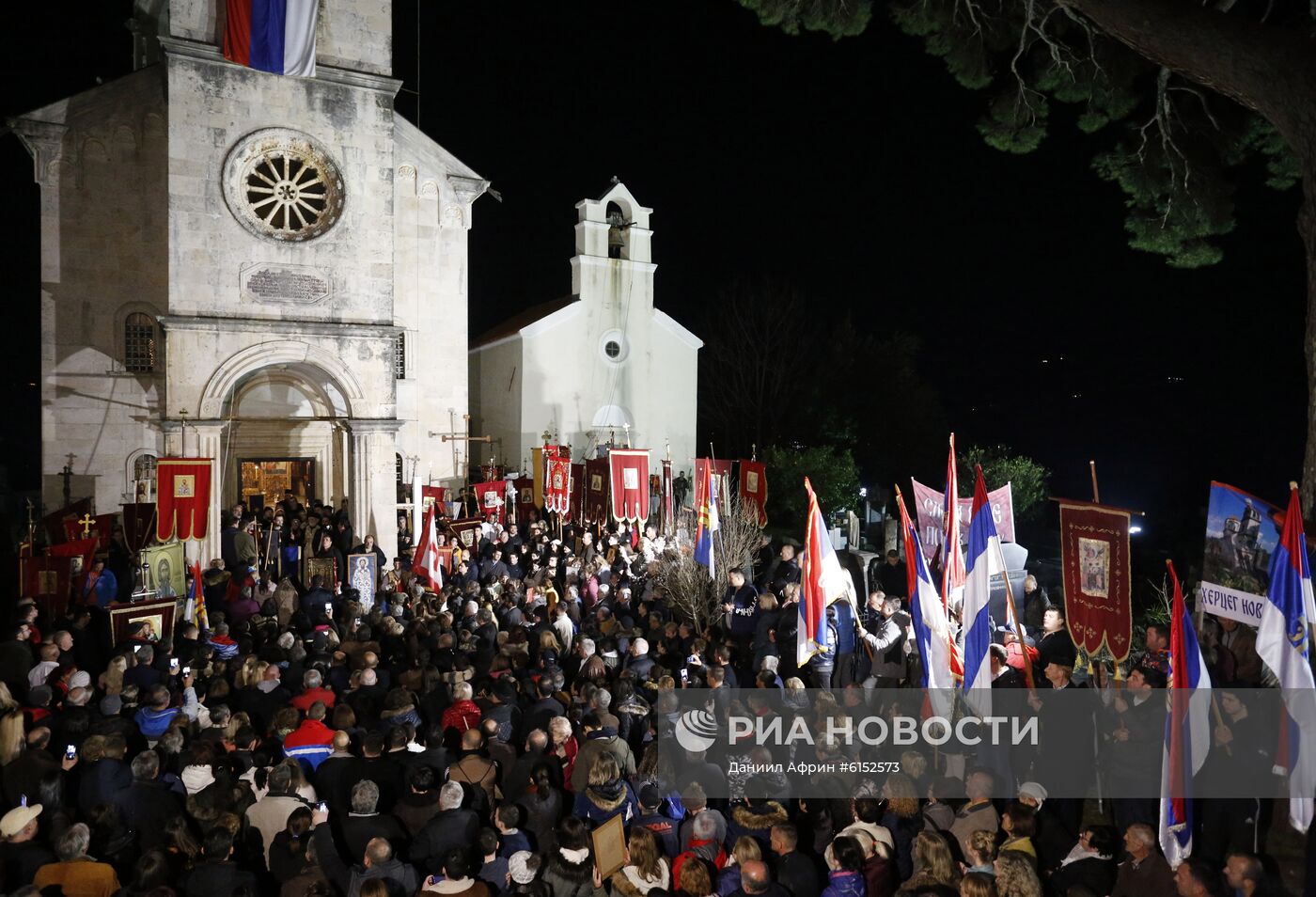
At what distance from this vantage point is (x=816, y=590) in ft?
31.0

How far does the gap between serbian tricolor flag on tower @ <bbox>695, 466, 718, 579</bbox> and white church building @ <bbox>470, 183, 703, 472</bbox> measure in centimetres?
1445

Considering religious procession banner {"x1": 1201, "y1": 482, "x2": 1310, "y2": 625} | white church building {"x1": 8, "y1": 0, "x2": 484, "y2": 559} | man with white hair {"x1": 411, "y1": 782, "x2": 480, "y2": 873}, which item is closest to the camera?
man with white hair {"x1": 411, "y1": 782, "x2": 480, "y2": 873}

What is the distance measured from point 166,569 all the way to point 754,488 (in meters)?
10.4

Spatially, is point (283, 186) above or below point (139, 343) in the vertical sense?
above

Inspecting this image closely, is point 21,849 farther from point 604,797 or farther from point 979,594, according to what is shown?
point 979,594

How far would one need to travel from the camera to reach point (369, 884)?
477cm

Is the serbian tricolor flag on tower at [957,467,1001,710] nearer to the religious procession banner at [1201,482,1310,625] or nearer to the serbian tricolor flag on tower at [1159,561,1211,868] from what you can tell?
the serbian tricolor flag on tower at [1159,561,1211,868]

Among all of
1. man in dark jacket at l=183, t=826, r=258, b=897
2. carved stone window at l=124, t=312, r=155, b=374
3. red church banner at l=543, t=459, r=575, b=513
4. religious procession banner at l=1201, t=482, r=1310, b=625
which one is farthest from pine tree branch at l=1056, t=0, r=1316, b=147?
carved stone window at l=124, t=312, r=155, b=374

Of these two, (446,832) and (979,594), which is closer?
(446,832)

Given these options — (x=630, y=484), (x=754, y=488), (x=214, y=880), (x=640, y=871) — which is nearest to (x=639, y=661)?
(x=640, y=871)

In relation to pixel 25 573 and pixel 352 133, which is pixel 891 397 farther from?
pixel 25 573

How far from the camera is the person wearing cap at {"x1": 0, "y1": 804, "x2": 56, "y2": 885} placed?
203 inches

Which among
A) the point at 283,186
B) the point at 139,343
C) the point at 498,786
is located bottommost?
the point at 498,786

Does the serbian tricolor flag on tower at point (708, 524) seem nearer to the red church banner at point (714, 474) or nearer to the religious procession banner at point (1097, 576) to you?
the red church banner at point (714, 474)
